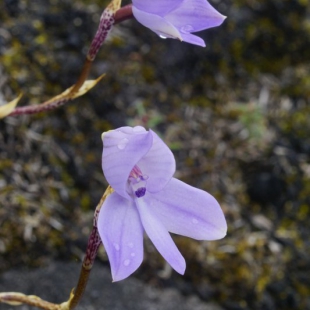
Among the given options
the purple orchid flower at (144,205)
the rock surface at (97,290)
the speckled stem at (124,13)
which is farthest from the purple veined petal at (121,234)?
the rock surface at (97,290)

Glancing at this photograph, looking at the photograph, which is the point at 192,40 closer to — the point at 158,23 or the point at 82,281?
the point at 158,23

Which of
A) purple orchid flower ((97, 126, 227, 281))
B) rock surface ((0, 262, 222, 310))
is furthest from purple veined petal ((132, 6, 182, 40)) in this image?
rock surface ((0, 262, 222, 310))

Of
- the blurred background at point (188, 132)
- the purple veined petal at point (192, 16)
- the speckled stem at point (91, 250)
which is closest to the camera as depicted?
the speckled stem at point (91, 250)

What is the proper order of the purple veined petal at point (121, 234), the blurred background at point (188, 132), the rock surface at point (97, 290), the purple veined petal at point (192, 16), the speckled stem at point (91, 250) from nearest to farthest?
the purple veined petal at point (121, 234), the speckled stem at point (91, 250), the purple veined petal at point (192, 16), the rock surface at point (97, 290), the blurred background at point (188, 132)

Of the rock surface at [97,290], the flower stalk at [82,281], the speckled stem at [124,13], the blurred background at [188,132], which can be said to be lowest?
Answer: the rock surface at [97,290]

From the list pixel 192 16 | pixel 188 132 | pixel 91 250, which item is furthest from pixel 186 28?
pixel 188 132

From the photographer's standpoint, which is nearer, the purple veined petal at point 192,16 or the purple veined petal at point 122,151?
the purple veined petal at point 122,151

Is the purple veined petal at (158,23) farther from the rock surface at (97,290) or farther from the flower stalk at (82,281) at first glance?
the rock surface at (97,290)

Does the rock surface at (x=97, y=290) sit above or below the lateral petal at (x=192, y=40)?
below
